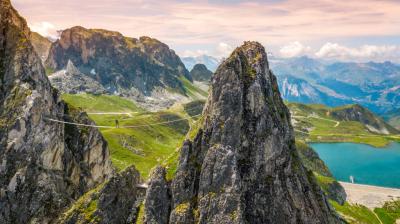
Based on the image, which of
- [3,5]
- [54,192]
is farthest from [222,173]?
[3,5]

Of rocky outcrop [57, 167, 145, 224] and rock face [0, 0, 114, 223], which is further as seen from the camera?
rock face [0, 0, 114, 223]

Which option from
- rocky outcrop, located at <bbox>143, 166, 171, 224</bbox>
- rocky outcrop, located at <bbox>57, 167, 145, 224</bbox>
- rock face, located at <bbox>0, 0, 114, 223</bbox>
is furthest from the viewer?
rock face, located at <bbox>0, 0, 114, 223</bbox>

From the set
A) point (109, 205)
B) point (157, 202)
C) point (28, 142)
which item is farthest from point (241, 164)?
point (28, 142)

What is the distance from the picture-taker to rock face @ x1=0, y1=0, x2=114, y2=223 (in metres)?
53.4

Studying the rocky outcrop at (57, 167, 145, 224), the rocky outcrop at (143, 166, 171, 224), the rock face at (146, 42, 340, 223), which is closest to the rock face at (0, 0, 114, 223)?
the rocky outcrop at (57, 167, 145, 224)

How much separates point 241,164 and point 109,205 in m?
16.1

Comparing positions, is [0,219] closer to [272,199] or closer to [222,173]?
[222,173]

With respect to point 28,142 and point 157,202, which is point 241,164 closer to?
point 157,202

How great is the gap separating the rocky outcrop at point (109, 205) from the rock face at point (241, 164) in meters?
7.06

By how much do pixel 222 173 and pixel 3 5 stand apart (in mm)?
49581

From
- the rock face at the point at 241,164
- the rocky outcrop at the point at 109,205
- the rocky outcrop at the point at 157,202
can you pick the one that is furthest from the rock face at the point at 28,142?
the rock face at the point at 241,164

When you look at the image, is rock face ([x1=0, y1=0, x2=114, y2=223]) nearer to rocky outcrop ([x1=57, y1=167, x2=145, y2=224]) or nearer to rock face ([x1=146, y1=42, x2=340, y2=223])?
rocky outcrop ([x1=57, y1=167, x2=145, y2=224])

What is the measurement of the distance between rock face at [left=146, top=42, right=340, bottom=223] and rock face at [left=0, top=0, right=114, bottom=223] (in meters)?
21.8

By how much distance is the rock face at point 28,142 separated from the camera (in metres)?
53.4
